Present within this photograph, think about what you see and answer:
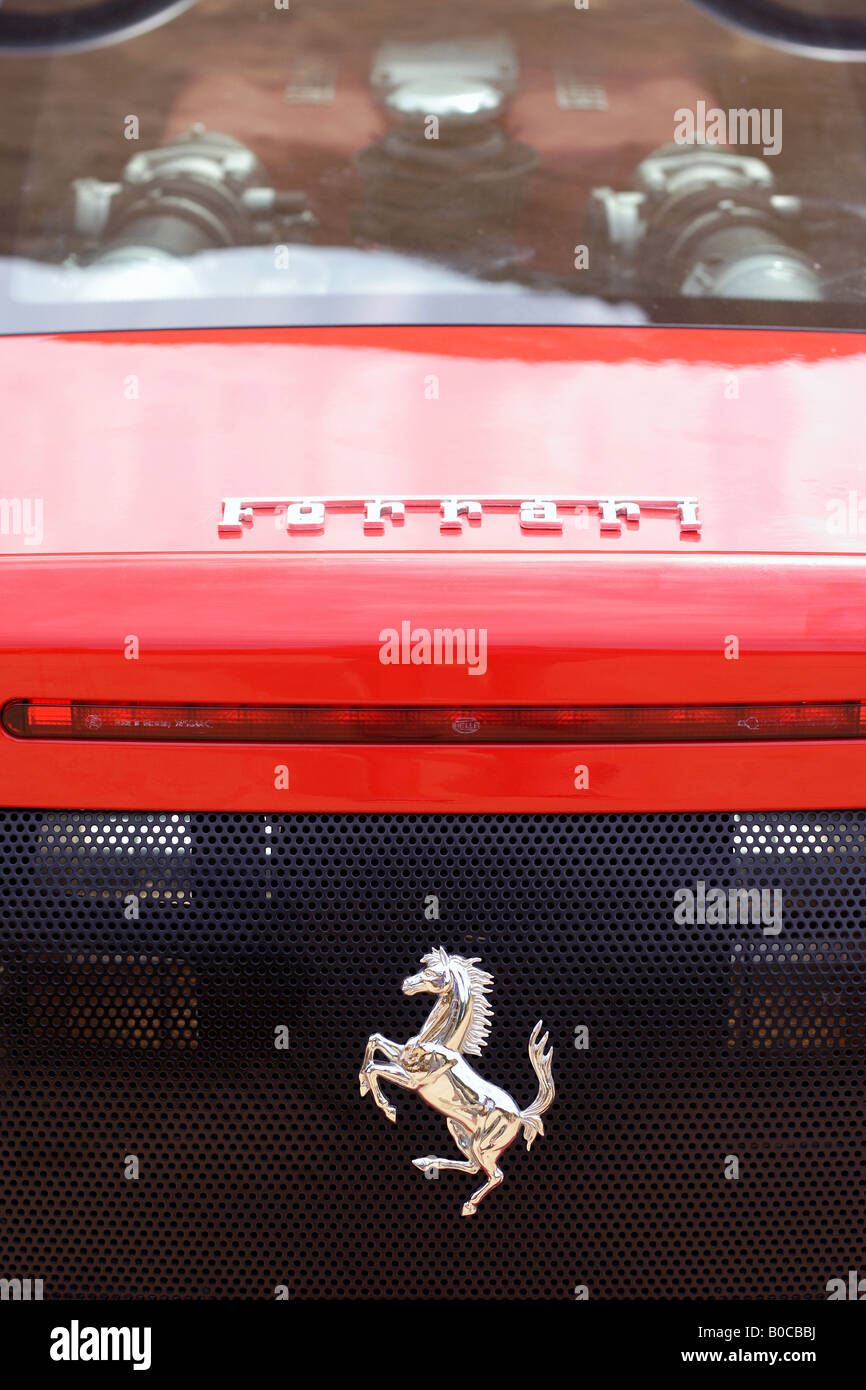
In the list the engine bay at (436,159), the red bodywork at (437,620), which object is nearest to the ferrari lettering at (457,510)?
the red bodywork at (437,620)

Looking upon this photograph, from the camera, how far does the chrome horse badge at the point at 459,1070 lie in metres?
1.81

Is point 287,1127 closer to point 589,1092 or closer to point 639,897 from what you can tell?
point 589,1092

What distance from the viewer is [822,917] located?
1844mm

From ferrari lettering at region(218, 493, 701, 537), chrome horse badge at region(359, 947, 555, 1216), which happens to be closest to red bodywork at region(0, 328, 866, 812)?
ferrari lettering at region(218, 493, 701, 537)

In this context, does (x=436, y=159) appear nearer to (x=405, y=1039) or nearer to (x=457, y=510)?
(x=457, y=510)

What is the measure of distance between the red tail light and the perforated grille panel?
97mm

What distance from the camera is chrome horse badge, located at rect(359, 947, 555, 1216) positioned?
1.81 metres

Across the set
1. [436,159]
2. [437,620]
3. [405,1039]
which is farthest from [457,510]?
[436,159]

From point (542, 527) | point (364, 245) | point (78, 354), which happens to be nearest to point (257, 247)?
point (364, 245)

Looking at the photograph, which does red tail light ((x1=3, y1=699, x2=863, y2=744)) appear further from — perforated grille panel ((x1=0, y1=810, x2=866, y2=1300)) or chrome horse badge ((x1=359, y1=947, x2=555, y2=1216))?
chrome horse badge ((x1=359, y1=947, x2=555, y2=1216))

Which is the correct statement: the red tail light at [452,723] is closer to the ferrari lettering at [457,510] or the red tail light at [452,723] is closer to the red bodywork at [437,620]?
the red bodywork at [437,620]

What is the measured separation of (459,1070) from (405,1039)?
0.23ft

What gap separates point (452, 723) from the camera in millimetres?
1800

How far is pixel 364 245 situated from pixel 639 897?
1356 mm
